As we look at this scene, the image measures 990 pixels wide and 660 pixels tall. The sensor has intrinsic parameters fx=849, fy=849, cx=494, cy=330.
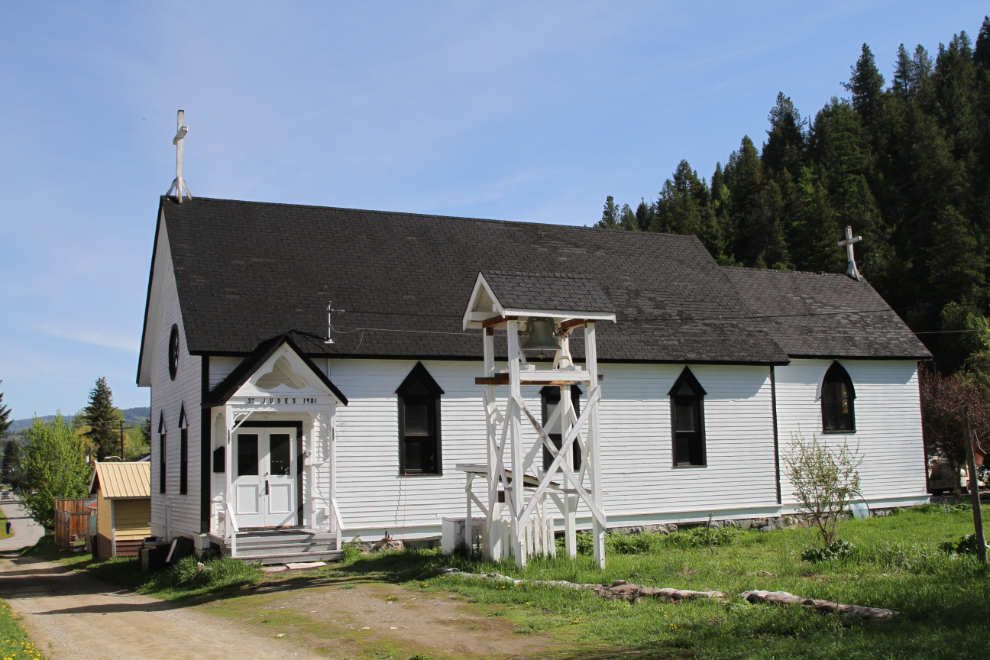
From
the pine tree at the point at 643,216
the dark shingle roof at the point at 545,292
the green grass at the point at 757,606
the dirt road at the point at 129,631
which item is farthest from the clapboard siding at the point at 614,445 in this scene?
the pine tree at the point at 643,216

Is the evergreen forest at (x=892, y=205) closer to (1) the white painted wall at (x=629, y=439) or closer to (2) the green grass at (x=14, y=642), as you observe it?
(1) the white painted wall at (x=629, y=439)

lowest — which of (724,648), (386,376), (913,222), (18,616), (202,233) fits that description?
(18,616)

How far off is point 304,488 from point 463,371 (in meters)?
4.18

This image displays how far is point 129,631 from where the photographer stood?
35.6 ft

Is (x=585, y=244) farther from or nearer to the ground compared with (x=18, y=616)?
farther from the ground

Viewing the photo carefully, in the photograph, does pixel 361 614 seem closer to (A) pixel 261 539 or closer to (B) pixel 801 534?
(A) pixel 261 539

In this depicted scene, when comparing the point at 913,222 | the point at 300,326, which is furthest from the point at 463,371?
the point at 913,222

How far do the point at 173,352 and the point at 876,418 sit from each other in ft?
60.2

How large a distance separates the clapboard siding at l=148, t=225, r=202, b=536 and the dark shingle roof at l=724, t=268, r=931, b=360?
14.3 meters

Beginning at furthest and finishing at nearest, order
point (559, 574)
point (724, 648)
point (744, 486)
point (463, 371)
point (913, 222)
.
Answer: point (913, 222) → point (744, 486) → point (463, 371) → point (559, 574) → point (724, 648)

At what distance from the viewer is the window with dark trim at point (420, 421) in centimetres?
1803

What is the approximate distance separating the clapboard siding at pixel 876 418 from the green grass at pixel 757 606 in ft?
23.3

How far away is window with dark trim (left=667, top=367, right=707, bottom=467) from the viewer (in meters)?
20.4

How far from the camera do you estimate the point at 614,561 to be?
13.6 m
